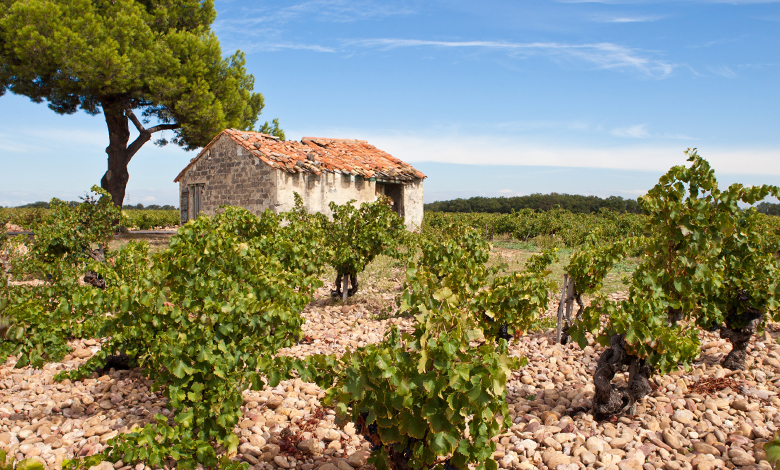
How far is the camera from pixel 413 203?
57.6 ft

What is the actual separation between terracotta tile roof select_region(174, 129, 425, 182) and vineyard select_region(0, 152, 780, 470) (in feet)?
26.8

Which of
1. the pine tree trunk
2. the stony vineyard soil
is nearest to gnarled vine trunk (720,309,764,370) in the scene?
the stony vineyard soil

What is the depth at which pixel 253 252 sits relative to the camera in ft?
12.1

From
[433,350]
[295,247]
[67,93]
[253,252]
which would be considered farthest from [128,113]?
[433,350]

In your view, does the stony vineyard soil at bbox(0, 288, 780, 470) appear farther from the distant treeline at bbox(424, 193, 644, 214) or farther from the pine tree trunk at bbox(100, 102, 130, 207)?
the distant treeline at bbox(424, 193, 644, 214)

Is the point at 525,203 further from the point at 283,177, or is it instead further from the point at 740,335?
the point at 740,335

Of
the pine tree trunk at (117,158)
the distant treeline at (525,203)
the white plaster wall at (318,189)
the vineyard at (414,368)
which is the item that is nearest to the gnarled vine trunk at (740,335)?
the vineyard at (414,368)

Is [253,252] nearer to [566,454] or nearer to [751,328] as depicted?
[566,454]

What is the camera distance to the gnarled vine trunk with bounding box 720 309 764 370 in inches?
185

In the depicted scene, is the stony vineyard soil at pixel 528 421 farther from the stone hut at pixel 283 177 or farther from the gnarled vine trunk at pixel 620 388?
the stone hut at pixel 283 177

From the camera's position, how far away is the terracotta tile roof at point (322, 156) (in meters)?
13.6

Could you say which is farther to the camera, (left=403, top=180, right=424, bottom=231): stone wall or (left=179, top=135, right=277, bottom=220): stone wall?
(left=403, top=180, right=424, bottom=231): stone wall

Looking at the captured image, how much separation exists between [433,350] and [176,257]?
1.97m

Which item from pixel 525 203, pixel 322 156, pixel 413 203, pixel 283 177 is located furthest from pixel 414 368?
pixel 525 203
